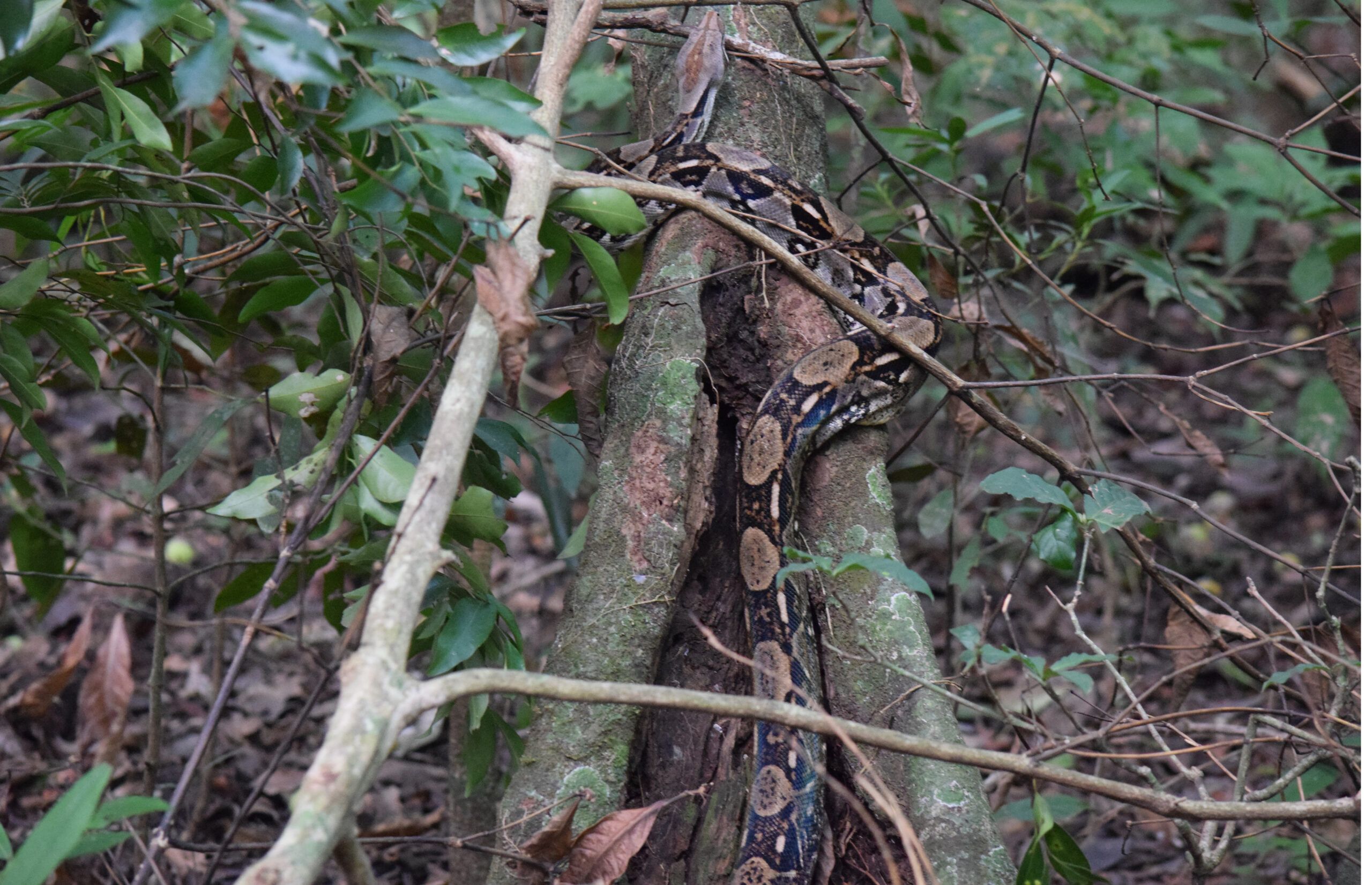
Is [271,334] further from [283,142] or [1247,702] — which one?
[1247,702]

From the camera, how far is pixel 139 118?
7.93ft

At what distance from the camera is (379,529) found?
2.84 metres

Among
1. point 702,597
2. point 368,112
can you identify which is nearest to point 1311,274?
point 702,597

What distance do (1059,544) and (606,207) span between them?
4.67ft

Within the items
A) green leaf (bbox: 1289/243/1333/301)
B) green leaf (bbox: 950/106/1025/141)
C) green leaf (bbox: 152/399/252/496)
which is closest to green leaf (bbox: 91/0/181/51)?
green leaf (bbox: 152/399/252/496)

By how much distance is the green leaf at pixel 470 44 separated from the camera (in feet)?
7.04

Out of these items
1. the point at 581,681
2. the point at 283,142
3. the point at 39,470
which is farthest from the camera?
the point at 39,470

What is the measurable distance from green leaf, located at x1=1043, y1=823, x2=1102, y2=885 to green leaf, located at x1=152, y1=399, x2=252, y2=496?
8.05 feet

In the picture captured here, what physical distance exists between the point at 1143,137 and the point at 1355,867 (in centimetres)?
412

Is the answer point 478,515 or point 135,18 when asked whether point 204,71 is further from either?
point 478,515

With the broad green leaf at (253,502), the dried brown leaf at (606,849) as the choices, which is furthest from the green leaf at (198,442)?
the dried brown leaf at (606,849)

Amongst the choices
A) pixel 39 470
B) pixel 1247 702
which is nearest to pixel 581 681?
pixel 39 470

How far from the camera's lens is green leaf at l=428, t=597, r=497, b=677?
8.23 feet

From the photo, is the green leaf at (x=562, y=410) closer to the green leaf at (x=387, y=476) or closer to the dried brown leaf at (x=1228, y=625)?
the green leaf at (x=387, y=476)
